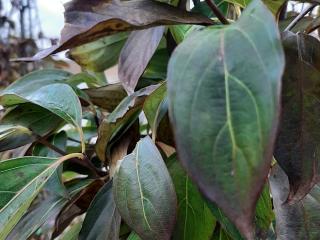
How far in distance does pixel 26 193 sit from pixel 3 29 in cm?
136

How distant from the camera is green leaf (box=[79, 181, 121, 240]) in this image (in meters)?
0.48

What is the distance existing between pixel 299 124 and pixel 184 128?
14 cm

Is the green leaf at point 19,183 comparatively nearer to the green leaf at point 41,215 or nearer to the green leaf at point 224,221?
the green leaf at point 41,215

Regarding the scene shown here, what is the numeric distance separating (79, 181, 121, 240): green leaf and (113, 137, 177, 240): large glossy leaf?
0.08 m

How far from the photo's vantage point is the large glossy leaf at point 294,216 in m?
0.42

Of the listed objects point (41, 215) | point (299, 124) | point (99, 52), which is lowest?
point (41, 215)

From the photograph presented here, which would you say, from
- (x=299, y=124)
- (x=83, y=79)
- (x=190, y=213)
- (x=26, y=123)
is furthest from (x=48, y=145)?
(x=299, y=124)

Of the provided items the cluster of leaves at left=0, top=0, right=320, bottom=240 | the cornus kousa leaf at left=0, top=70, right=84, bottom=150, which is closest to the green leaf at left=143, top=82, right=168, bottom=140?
the cluster of leaves at left=0, top=0, right=320, bottom=240

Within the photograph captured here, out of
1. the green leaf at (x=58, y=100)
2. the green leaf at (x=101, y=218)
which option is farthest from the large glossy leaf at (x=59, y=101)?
the green leaf at (x=101, y=218)

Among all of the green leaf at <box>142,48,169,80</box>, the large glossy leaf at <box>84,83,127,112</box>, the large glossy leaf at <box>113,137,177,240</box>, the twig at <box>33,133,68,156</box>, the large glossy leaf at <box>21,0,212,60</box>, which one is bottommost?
the twig at <box>33,133,68,156</box>

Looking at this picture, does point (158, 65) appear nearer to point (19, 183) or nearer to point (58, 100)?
point (58, 100)

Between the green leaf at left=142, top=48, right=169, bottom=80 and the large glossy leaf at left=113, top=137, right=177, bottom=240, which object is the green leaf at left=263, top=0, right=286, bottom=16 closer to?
the large glossy leaf at left=113, top=137, right=177, bottom=240

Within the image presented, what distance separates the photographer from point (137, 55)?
21.8 inches

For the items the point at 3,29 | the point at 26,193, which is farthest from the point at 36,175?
the point at 3,29
